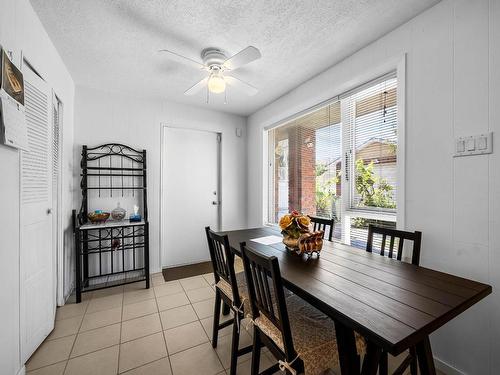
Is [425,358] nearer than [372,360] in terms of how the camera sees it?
No

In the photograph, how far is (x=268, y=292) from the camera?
1.10m

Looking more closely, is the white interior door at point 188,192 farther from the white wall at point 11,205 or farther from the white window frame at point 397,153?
the white wall at point 11,205

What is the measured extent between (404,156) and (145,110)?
313 centimetres

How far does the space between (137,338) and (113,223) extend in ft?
4.44

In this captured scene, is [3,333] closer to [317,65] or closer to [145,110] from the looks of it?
[145,110]

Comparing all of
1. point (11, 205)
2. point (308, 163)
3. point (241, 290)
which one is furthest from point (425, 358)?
point (11, 205)

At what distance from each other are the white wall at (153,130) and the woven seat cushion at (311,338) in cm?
246

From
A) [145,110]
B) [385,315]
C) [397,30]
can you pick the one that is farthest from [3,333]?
[397,30]

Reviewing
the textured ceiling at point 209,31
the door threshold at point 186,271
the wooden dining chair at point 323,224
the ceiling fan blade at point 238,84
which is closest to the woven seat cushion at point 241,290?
the wooden dining chair at point 323,224

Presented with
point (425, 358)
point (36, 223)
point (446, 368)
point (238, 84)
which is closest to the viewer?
point (425, 358)

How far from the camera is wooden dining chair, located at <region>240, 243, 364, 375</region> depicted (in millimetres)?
1022

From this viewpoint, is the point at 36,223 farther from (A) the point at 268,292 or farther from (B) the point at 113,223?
(A) the point at 268,292

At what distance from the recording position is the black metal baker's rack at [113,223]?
2.73m

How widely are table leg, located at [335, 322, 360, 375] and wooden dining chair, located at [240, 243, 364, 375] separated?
0.13 meters
